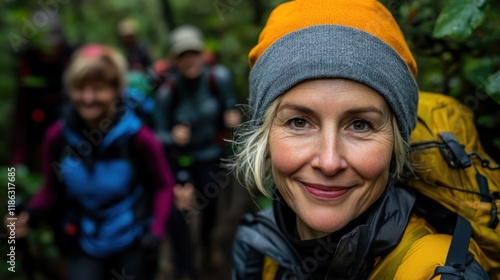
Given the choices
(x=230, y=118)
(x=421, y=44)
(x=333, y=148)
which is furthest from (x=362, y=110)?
(x=230, y=118)

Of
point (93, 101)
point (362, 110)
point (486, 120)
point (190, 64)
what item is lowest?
point (190, 64)

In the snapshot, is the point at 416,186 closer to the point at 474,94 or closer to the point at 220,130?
the point at 474,94

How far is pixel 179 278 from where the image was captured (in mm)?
5891

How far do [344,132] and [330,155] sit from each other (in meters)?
0.10

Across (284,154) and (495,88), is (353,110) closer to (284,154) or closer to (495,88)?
(284,154)

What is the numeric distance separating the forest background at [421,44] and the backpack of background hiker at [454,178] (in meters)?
0.21

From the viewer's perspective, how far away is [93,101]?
12.6ft

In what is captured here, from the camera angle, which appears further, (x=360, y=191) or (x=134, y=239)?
(x=134, y=239)

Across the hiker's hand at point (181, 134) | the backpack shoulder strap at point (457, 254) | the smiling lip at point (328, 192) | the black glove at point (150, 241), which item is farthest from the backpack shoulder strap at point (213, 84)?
the backpack shoulder strap at point (457, 254)

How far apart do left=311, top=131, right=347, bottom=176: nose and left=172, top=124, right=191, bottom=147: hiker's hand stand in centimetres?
431

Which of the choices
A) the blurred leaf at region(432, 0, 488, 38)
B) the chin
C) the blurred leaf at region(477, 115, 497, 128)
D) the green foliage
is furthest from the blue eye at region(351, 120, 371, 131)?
the blurred leaf at region(477, 115, 497, 128)

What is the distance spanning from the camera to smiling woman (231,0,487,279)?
5.67 feet

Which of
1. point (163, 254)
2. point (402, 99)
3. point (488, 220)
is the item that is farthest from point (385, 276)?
point (163, 254)

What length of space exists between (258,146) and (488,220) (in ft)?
2.81
